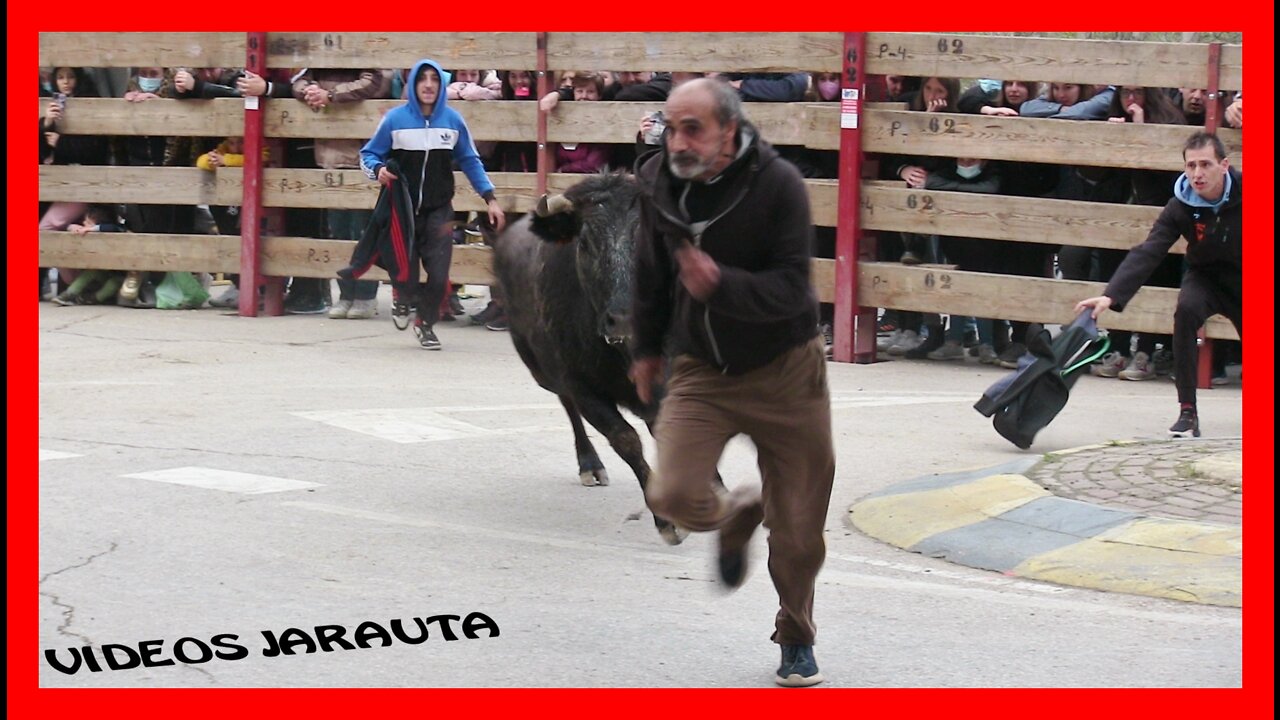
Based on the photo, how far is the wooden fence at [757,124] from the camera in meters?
12.0

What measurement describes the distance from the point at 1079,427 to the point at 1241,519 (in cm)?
296

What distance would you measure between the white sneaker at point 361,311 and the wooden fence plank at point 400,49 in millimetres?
2096

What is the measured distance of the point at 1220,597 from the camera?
6.49 meters

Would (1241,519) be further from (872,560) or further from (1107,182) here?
(1107,182)

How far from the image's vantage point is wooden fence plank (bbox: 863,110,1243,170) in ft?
38.6

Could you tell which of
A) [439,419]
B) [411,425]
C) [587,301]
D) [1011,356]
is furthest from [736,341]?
[1011,356]

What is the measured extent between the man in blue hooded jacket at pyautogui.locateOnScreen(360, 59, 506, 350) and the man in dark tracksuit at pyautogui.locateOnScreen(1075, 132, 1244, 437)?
16.5 feet

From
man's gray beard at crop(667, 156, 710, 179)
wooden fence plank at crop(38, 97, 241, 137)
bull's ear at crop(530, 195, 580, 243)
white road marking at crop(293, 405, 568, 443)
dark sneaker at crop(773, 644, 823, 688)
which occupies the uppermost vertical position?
wooden fence plank at crop(38, 97, 241, 137)

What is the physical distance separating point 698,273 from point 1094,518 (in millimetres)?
3041

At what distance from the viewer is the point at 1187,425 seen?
9797 millimetres

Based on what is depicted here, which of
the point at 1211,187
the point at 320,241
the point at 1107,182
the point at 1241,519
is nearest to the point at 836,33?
the point at 1107,182

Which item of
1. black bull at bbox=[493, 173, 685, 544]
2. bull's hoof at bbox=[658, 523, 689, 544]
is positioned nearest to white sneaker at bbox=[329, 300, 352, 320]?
black bull at bbox=[493, 173, 685, 544]

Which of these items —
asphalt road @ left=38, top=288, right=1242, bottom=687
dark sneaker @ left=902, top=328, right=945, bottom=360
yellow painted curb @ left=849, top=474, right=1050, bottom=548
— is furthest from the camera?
dark sneaker @ left=902, top=328, right=945, bottom=360

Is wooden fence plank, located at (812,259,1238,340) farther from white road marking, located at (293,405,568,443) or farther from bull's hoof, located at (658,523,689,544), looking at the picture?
bull's hoof, located at (658,523,689,544)
